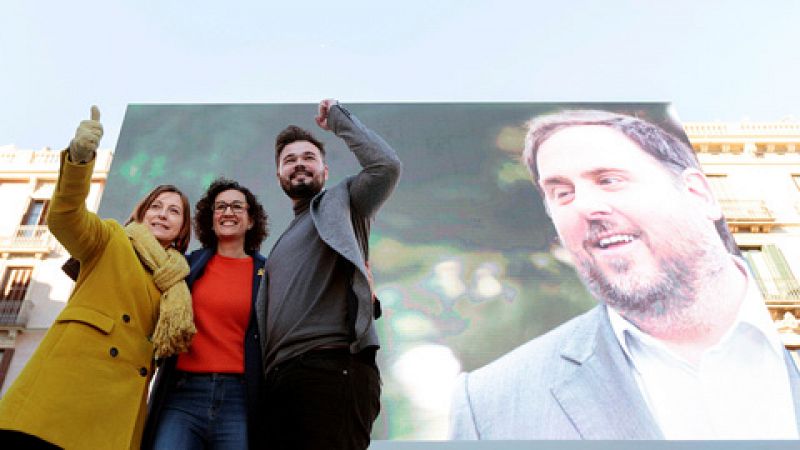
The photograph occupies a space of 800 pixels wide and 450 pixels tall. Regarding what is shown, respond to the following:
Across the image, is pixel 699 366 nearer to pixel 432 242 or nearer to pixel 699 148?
pixel 432 242

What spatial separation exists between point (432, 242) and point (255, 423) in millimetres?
8851

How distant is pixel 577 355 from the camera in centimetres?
891

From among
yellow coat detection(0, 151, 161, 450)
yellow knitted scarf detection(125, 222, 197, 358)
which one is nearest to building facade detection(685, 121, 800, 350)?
yellow knitted scarf detection(125, 222, 197, 358)

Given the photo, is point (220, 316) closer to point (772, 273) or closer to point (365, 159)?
point (365, 159)

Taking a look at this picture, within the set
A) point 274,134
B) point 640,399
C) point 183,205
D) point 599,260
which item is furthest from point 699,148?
point 183,205

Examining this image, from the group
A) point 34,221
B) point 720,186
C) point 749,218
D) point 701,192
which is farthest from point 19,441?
point 720,186

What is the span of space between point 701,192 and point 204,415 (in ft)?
36.4

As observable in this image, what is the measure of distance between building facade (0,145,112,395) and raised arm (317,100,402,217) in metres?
11.3

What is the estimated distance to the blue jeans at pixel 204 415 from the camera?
1.87 m

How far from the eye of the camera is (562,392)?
812cm

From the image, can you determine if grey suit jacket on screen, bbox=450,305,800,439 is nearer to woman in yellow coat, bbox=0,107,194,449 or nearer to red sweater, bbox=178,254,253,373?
red sweater, bbox=178,254,253,373

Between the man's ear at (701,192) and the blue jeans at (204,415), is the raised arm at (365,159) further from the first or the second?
the man's ear at (701,192)

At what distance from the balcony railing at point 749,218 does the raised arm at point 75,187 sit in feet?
47.3

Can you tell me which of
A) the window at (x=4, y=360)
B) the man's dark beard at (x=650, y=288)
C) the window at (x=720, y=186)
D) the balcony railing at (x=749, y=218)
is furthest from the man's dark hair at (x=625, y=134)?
the window at (x=4, y=360)
